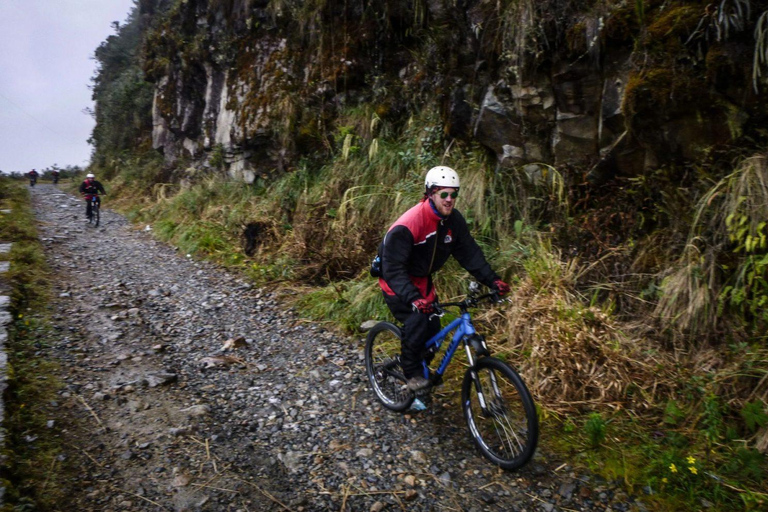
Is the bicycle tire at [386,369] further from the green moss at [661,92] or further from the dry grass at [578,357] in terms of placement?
the green moss at [661,92]

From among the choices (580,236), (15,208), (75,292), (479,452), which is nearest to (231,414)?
(479,452)

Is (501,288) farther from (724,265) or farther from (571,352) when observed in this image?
(724,265)

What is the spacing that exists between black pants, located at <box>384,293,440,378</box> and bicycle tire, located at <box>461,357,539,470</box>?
45 cm

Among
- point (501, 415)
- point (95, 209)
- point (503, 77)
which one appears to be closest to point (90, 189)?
→ point (95, 209)

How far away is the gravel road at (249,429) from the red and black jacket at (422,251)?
1.28 meters

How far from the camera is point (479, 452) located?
3775mm

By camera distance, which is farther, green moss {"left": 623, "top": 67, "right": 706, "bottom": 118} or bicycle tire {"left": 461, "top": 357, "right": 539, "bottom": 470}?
green moss {"left": 623, "top": 67, "right": 706, "bottom": 118}

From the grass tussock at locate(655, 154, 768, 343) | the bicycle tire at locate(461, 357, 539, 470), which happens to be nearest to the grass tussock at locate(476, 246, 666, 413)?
the grass tussock at locate(655, 154, 768, 343)

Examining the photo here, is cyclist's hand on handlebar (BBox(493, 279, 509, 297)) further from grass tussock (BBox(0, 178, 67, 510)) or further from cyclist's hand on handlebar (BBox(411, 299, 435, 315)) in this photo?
grass tussock (BBox(0, 178, 67, 510))

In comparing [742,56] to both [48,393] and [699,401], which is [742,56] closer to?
[699,401]

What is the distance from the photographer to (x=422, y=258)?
13.5 ft

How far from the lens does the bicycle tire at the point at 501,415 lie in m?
3.27

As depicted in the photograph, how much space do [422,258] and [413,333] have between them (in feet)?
2.21

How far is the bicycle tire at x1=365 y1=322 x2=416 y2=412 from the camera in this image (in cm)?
434
